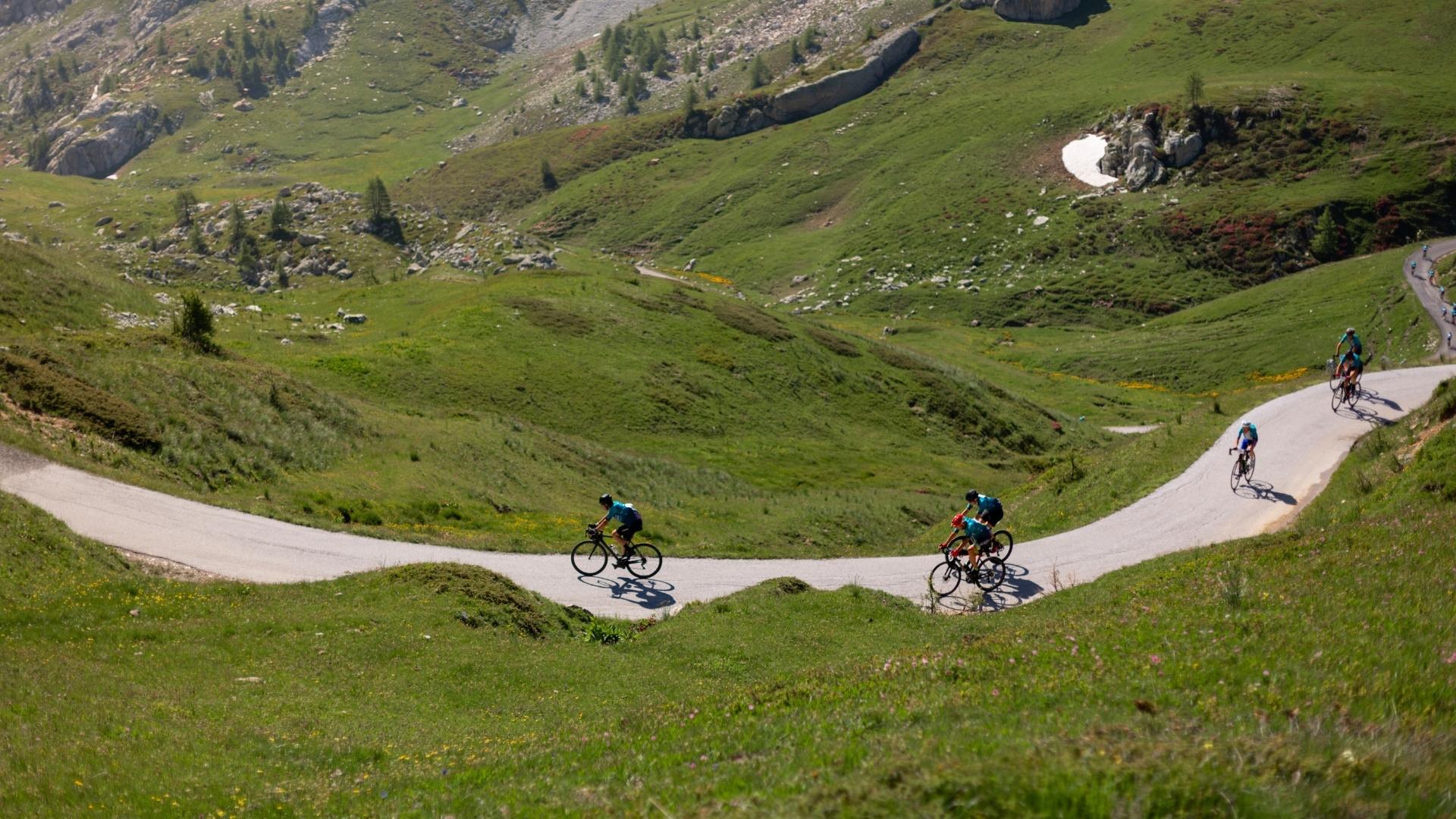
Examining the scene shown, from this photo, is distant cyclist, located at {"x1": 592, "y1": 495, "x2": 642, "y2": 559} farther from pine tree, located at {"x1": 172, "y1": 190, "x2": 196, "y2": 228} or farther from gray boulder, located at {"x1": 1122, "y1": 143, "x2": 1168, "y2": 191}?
gray boulder, located at {"x1": 1122, "y1": 143, "x2": 1168, "y2": 191}

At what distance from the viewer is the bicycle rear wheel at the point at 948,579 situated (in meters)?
30.1

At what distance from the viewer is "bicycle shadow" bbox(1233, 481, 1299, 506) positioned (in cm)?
3509

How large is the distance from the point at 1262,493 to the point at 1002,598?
1446 centimetres

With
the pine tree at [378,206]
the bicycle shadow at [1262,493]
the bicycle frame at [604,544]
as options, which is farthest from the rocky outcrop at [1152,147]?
the bicycle frame at [604,544]

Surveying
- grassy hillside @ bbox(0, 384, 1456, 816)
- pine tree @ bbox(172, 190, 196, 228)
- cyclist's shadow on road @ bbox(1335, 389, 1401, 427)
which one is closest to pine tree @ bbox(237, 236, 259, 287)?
pine tree @ bbox(172, 190, 196, 228)

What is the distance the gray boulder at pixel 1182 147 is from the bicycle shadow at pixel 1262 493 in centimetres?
14747

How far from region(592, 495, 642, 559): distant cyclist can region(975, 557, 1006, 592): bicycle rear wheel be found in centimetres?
1151

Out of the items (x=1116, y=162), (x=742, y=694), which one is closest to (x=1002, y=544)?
(x=742, y=694)

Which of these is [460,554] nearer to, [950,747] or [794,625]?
[794,625]

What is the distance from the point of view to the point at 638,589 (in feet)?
101

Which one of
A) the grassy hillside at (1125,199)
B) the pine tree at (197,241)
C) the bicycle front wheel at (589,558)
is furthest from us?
the grassy hillside at (1125,199)

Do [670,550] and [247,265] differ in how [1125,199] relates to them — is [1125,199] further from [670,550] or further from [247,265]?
[670,550]

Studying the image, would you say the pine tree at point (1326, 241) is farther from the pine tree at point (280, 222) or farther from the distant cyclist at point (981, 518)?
the pine tree at point (280, 222)

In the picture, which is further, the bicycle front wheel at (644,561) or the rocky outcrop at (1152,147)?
the rocky outcrop at (1152,147)
